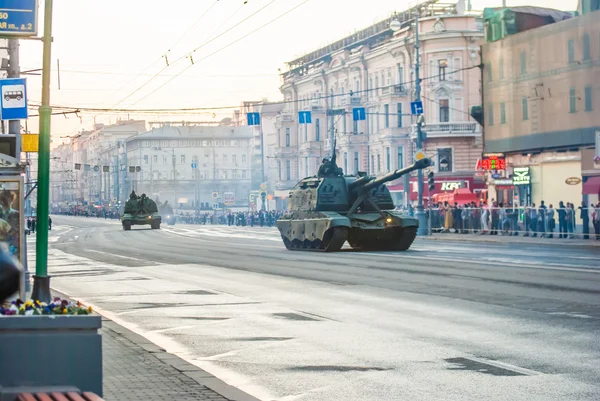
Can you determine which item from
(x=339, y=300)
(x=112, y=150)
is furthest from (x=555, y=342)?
(x=112, y=150)

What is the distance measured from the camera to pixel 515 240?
41.6m

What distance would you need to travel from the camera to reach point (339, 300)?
1827 centimetres

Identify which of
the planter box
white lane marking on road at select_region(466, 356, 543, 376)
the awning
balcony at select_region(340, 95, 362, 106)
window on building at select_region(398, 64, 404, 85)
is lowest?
white lane marking on road at select_region(466, 356, 543, 376)

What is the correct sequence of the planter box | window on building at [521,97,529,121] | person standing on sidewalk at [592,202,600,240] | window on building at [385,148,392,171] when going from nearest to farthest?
the planter box → person standing on sidewalk at [592,202,600,240] → window on building at [521,97,529,121] → window on building at [385,148,392,171]

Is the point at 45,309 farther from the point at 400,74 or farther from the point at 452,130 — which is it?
the point at 400,74

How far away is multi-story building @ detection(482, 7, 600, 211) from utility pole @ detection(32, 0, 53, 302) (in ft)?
123

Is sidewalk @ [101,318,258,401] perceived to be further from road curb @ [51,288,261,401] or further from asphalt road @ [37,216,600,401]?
asphalt road @ [37,216,600,401]

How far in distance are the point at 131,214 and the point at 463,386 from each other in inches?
2664

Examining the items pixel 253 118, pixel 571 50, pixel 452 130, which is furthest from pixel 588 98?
pixel 452 130

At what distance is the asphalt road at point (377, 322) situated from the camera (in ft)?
32.3

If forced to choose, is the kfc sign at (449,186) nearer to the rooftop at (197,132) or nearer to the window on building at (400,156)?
the window on building at (400,156)

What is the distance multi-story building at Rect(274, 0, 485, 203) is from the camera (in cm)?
A: 7600

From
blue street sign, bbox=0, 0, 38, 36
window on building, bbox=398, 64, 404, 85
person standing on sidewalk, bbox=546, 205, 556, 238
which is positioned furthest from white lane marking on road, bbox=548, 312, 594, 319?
window on building, bbox=398, 64, 404, 85

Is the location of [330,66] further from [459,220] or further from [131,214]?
[459,220]
